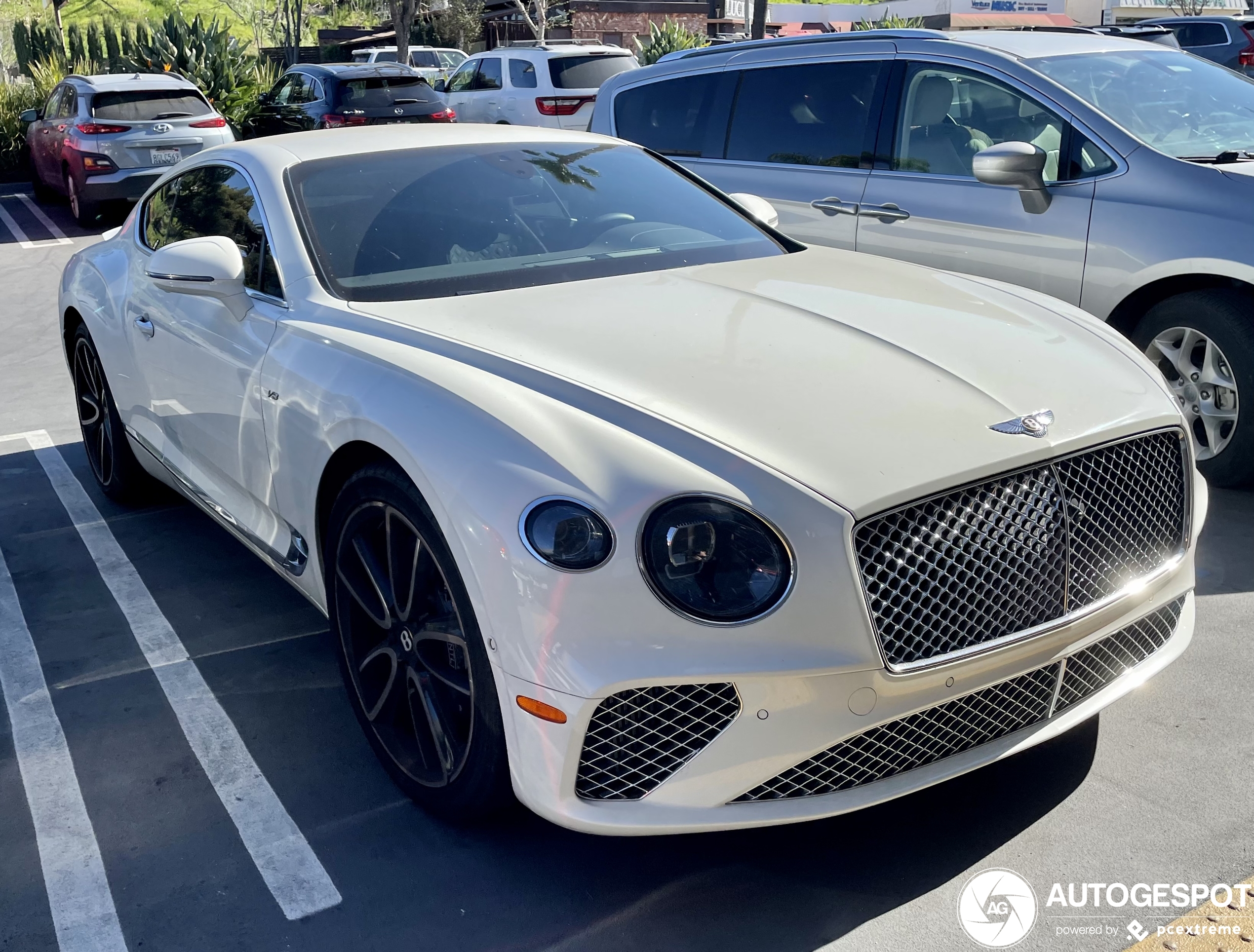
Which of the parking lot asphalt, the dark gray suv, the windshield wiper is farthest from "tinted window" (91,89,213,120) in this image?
the windshield wiper

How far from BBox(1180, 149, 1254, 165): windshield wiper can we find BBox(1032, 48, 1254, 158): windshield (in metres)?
0.02

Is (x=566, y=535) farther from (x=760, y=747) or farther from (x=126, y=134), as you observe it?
(x=126, y=134)

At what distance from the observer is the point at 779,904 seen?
252 centimetres

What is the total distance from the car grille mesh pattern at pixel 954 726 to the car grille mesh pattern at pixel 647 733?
0.16 metres

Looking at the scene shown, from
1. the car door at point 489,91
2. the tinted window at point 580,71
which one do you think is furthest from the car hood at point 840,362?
the car door at point 489,91

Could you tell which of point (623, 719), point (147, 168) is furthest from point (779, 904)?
point (147, 168)

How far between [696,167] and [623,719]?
485 centimetres

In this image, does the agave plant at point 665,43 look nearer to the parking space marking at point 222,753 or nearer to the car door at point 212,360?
the car door at point 212,360

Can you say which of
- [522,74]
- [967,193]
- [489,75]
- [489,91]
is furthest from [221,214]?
[489,75]

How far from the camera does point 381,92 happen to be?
54.1ft

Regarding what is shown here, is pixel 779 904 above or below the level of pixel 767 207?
below

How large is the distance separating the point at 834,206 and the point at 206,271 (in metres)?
3.27

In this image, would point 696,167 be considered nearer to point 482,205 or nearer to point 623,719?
point 482,205
